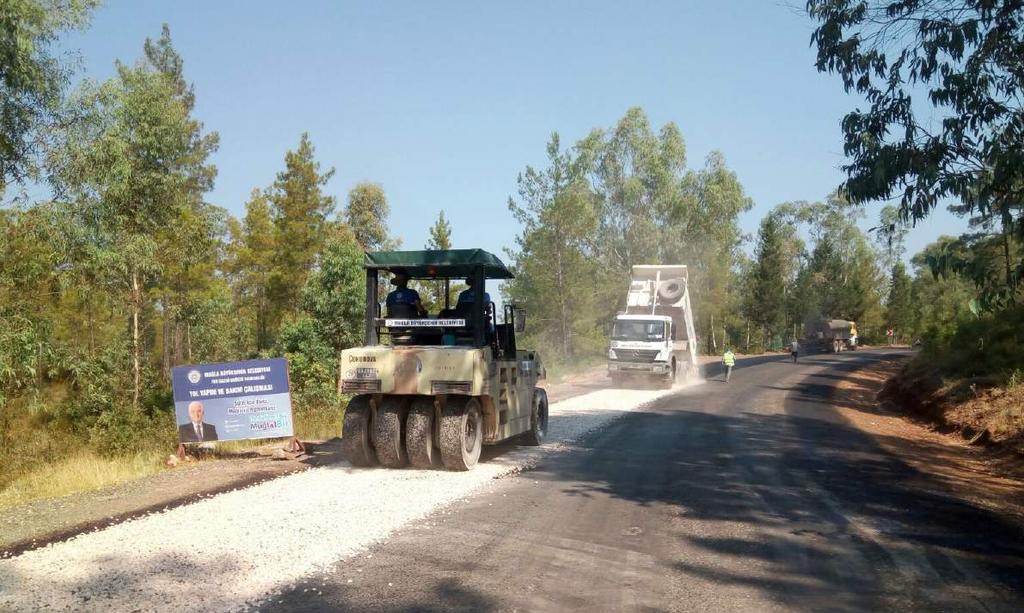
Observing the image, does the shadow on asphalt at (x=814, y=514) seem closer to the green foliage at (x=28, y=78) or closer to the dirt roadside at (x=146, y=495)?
the dirt roadside at (x=146, y=495)

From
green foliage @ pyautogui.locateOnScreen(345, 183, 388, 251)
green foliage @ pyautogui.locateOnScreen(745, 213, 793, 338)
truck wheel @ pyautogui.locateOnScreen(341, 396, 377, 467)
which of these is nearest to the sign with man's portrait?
truck wheel @ pyautogui.locateOnScreen(341, 396, 377, 467)

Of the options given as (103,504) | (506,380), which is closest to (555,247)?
(506,380)

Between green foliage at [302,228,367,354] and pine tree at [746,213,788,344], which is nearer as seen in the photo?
green foliage at [302,228,367,354]

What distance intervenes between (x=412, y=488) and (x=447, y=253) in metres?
3.48

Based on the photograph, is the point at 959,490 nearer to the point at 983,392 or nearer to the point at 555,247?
the point at 983,392

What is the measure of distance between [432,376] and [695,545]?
15.2ft

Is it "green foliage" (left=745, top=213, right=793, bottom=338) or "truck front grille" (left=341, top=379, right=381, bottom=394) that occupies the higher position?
"green foliage" (left=745, top=213, right=793, bottom=338)

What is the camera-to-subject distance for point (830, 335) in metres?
69.6

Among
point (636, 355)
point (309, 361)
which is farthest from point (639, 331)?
point (309, 361)

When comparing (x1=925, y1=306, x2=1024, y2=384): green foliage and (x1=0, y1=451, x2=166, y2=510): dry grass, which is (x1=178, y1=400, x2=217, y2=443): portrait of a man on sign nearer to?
(x1=0, y1=451, x2=166, y2=510): dry grass

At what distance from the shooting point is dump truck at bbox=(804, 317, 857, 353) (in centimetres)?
6962

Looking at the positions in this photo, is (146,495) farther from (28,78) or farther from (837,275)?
(837,275)

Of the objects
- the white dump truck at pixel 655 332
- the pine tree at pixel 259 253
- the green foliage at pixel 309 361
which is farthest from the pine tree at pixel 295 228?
the white dump truck at pixel 655 332

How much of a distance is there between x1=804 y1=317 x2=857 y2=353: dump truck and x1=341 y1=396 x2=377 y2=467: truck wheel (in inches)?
2574
